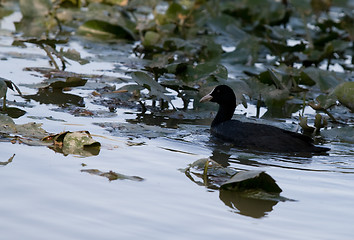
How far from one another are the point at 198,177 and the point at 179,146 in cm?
111

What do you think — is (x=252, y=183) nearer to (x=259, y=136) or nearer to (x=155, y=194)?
(x=155, y=194)

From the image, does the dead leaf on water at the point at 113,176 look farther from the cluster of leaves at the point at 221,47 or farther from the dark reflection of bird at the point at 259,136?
the cluster of leaves at the point at 221,47

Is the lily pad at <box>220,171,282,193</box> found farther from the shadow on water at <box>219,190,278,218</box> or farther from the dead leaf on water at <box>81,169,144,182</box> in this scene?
the dead leaf on water at <box>81,169,144,182</box>

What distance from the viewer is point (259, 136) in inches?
271

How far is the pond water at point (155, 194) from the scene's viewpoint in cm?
420

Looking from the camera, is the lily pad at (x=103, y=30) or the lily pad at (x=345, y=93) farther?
the lily pad at (x=103, y=30)

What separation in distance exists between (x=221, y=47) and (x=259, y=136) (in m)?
3.83

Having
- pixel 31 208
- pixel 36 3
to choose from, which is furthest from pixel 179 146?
pixel 36 3

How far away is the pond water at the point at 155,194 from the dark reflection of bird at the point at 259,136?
0.20 metres

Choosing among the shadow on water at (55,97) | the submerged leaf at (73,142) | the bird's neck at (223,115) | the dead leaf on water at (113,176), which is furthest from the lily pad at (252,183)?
the shadow on water at (55,97)

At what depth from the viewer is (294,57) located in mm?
10102

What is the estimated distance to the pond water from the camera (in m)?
Answer: 4.20

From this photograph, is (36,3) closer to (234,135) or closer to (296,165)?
(234,135)

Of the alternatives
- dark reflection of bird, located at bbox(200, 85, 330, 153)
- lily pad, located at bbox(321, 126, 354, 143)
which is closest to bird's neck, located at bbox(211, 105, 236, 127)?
dark reflection of bird, located at bbox(200, 85, 330, 153)
